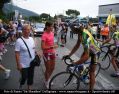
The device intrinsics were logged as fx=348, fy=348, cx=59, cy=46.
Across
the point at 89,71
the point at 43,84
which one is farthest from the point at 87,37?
the point at 43,84

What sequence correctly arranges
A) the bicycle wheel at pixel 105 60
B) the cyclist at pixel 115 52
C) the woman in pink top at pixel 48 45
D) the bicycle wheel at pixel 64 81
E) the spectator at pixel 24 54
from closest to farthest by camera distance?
the spectator at pixel 24 54
the bicycle wheel at pixel 64 81
the woman in pink top at pixel 48 45
the cyclist at pixel 115 52
the bicycle wheel at pixel 105 60

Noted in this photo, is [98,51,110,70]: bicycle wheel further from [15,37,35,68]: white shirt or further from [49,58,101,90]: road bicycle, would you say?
[15,37,35,68]: white shirt

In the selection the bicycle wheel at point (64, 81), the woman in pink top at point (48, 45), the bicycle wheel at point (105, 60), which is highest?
the woman in pink top at point (48, 45)

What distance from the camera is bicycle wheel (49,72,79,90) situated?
310 inches

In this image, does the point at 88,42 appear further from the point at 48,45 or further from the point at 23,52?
the point at 48,45

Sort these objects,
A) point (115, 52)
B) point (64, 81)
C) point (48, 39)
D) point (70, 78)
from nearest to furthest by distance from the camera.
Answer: point (64, 81) < point (70, 78) < point (48, 39) < point (115, 52)

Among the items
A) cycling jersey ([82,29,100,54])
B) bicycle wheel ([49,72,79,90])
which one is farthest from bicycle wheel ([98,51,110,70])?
cycling jersey ([82,29,100,54])

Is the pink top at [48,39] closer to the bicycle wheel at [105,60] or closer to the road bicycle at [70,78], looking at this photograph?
the road bicycle at [70,78]

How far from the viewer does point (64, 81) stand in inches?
307

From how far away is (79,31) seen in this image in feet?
24.7

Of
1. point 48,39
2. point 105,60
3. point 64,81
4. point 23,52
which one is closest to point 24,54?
point 23,52

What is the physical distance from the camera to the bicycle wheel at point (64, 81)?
310 inches

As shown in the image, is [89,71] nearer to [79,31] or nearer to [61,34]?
[79,31]

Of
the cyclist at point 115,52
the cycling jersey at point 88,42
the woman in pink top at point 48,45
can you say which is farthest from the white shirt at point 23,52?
the cyclist at point 115,52
